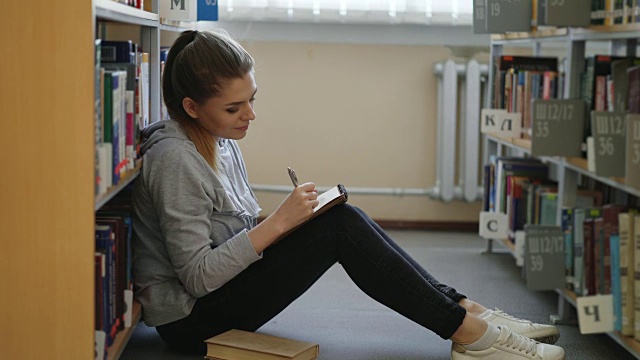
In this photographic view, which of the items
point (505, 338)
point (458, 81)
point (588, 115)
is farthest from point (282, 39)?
point (505, 338)

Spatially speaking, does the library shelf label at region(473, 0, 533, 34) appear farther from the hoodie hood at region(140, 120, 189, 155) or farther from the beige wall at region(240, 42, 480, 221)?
the hoodie hood at region(140, 120, 189, 155)

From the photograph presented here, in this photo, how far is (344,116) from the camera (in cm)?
404

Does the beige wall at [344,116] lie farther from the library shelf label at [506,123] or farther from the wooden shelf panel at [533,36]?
the library shelf label at [506,123]

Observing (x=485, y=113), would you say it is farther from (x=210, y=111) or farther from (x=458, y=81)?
(x=210, y=111)

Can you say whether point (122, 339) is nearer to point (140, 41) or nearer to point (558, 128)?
point (140, 41)

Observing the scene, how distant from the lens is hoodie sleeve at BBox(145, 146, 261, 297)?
205 centimetres

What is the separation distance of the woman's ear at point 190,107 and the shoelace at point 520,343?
896 millimetres

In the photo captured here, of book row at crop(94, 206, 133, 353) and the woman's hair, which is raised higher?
the woman's hair

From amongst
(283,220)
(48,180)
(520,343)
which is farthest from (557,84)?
(48,180)

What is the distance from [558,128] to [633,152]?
1.68 feet

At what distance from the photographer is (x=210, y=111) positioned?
2.17 metres

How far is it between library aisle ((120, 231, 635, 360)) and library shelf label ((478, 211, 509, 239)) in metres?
0.15

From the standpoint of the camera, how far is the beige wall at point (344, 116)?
402 cm

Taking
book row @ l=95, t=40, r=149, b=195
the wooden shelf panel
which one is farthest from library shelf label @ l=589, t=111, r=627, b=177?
book row @ l=95, t=40, r=149, b=195
